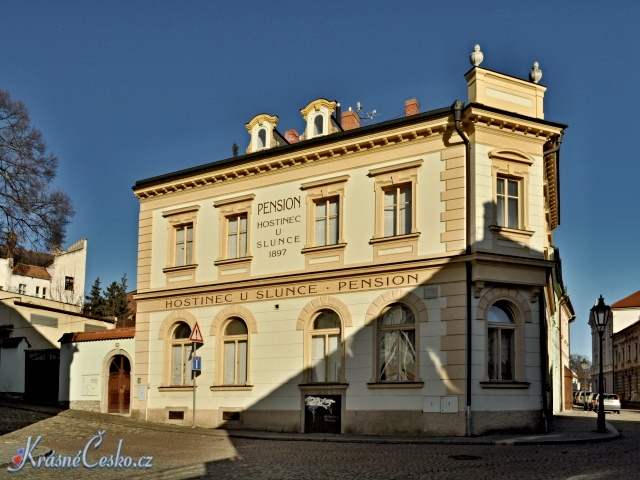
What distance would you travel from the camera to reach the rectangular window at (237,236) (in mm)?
26672

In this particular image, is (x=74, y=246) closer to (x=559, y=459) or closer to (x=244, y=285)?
(x=244, y=285)

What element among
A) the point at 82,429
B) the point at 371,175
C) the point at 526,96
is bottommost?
the point at 82,429

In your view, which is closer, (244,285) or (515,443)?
(515,443)

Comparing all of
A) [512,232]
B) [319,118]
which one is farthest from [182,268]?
[512,232]

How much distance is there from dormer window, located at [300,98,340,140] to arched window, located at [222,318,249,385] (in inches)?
260

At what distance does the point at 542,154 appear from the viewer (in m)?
23.0

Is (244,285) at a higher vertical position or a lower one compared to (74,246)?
lower

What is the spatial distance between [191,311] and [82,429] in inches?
216

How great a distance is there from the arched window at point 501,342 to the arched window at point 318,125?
8354 mm

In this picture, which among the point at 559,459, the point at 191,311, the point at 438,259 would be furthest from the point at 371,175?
the point at 559,459

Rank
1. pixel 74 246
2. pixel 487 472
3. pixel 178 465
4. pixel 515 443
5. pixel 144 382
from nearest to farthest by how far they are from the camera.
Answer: pixel 487 472 → pixel 178 465 → pixel 515 443 → pixel 144 382 → pixel 74 246

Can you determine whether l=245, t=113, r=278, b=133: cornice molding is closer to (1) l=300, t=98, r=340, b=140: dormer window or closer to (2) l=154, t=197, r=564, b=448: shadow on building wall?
(1) l=300, t=98, r=340, b=140: dormer window

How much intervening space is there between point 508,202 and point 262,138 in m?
9.32

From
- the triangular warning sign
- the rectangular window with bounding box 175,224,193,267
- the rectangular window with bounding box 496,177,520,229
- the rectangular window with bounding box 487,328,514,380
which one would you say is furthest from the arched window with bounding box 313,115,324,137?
the rectangular window with bounding box 487,328,514,380
